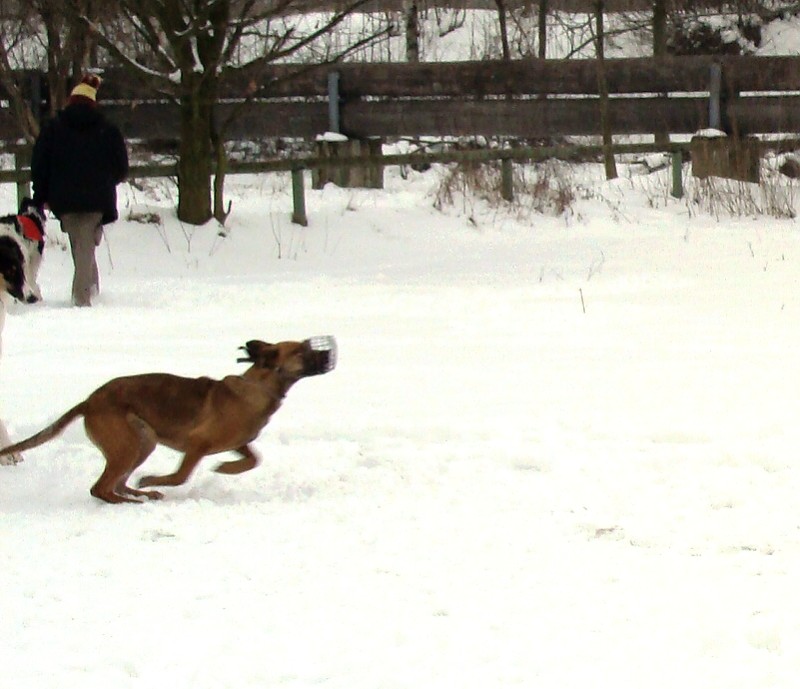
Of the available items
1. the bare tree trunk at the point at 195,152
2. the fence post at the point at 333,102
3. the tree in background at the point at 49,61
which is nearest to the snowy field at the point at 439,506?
the bare tree trunk at the point at 195,152

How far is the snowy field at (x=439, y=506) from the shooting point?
391 cm

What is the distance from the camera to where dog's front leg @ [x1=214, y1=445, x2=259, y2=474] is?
6117 millimetres

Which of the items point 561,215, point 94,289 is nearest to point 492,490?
point 94,289

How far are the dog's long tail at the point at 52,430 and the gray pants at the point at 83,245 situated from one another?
22.1 ft

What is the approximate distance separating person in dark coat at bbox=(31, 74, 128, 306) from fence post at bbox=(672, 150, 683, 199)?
901cm

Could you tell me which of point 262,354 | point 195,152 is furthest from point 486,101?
point 262,354

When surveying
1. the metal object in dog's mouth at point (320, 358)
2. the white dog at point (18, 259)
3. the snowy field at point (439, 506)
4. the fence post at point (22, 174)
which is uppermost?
the fence post at point (22, 174)

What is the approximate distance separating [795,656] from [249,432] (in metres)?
2.83

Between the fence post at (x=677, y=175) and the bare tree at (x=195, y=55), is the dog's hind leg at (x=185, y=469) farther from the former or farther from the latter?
the fence post at (x=677, y=175)

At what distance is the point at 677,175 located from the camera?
19141mm

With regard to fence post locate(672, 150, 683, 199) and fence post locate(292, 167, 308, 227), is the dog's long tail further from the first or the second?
fence post locate(672, 150, 683, 199)

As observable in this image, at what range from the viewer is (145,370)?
918cm

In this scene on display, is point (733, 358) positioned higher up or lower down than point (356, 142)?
lower down

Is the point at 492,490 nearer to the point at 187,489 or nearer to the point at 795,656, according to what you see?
the point at 187,489
